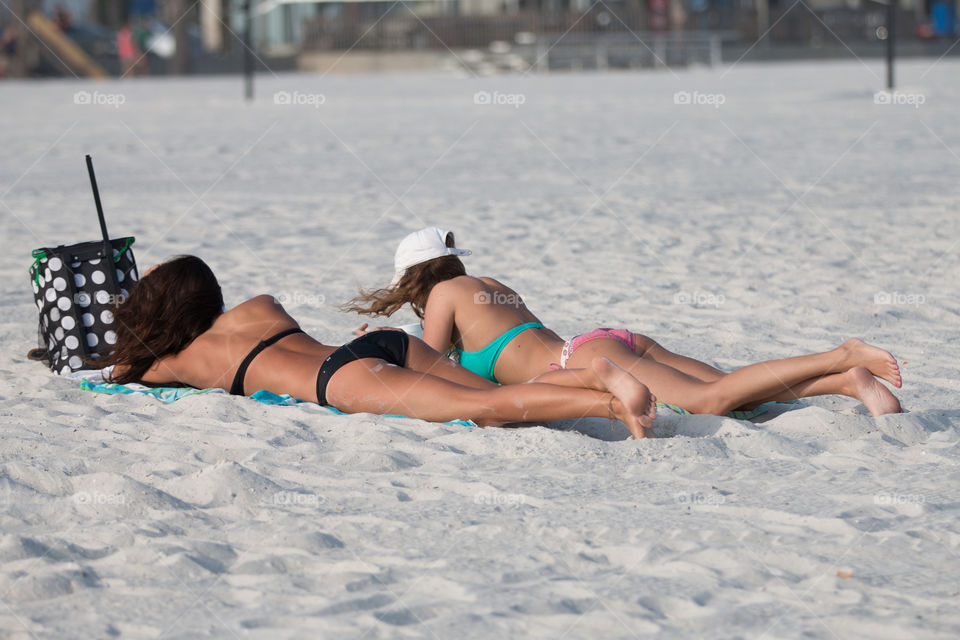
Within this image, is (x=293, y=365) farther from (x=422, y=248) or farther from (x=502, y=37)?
(x=502, y=37)

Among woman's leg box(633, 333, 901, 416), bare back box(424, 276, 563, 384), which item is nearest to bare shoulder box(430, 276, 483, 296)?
bare back box(424, 276, 563, 384)

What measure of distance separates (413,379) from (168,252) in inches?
157

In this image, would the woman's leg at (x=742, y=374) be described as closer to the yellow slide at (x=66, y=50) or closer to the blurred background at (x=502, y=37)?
the blurred background at (x=502, y=37)

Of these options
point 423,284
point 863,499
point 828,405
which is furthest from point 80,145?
point 863,499

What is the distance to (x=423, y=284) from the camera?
15.4ft

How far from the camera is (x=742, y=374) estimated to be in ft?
13.5

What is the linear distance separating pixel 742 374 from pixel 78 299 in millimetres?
A: 2747

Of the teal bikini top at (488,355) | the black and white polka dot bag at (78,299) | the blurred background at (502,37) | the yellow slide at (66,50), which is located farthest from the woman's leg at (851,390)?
the yellow slide at (66,50)

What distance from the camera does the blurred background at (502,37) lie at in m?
31.1

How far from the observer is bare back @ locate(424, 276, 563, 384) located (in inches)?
176

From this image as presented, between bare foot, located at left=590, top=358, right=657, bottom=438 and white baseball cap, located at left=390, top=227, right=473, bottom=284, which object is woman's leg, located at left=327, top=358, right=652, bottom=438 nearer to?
bare foot, located at left=590, top=358, right=657, bottom=438

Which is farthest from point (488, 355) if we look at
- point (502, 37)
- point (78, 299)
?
point (502, 37)

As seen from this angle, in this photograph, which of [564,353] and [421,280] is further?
[421,280]

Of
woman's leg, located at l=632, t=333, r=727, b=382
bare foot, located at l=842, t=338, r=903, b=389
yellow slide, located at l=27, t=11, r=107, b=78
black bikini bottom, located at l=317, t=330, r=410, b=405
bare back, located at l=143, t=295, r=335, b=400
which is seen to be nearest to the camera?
bare foot, located at l=842, t=338, r=903, b=389
